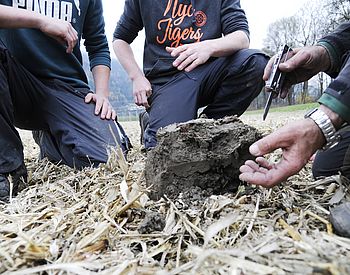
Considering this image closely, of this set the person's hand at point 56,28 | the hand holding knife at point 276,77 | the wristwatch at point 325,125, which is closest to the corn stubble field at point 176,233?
the wristwatch at point 325,125

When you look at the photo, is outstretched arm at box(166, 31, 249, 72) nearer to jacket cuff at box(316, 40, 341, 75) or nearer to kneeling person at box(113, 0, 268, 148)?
kneeling person at box(113, 0, 268, 148)

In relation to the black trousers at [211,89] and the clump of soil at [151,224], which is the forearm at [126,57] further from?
the clump of soil at [151,224]

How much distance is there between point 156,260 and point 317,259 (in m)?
Answer: 0.41

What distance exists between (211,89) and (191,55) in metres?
0.37

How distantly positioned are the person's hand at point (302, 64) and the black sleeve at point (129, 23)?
1.51 m

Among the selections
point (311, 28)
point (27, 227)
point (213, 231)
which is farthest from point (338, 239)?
point (311, 28)

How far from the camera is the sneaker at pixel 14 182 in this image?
5.46 ft

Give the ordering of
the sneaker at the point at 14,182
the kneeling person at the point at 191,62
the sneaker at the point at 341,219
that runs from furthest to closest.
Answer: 1. the kneeling person at the point at 191,62
2. the sneaker at the point at 14,182
3. the sneaker at the point at 341,219

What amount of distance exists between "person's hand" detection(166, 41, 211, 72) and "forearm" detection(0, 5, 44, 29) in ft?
2.58

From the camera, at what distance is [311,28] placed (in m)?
31.9

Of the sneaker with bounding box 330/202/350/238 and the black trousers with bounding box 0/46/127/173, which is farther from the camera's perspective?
the black trousers with bounding box 0/46/127/173

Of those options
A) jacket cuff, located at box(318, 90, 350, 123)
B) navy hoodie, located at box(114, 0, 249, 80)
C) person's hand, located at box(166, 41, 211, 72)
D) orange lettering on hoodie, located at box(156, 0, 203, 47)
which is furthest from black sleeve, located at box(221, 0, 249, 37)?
jacket cuff, located at box(318, 90, 350, 123)

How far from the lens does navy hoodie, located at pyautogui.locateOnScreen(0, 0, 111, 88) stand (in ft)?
8.01

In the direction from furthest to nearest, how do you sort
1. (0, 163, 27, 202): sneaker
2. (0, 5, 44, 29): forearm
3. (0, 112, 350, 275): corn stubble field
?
(0, 5, 44, 29): forearm
(0, 163, 27, 202): sneaker
(0, 112, 350, 275): corn stubble field
